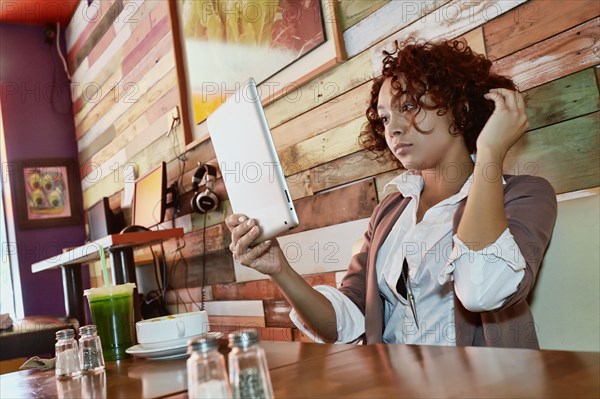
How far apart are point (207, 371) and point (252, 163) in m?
0.61

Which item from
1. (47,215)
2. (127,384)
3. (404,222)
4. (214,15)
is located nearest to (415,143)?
(404,222)

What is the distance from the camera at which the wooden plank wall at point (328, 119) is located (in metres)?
1.33

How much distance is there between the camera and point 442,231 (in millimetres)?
1312

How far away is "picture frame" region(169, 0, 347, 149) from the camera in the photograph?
2.00 m

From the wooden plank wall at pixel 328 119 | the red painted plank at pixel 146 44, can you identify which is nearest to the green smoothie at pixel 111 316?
the wooden plank wall at pixel 328 119

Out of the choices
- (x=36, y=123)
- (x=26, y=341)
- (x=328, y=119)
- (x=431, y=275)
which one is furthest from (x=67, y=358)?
(x=36, y=123)

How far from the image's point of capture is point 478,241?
3.56 feet

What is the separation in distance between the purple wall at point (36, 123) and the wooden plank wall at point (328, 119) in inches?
30.7

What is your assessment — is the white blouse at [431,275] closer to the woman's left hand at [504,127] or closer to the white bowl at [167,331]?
the woman's left hand at [504,127]

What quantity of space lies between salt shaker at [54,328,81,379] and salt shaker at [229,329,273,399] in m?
0.59

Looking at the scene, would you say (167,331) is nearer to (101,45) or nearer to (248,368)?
(248,368)

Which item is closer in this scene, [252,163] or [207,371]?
[207,371]

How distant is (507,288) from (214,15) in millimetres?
2091

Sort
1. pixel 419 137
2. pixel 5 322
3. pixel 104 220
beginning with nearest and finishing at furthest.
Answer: pixel 419 137 → pixel 5 322 → pixel 104 220
